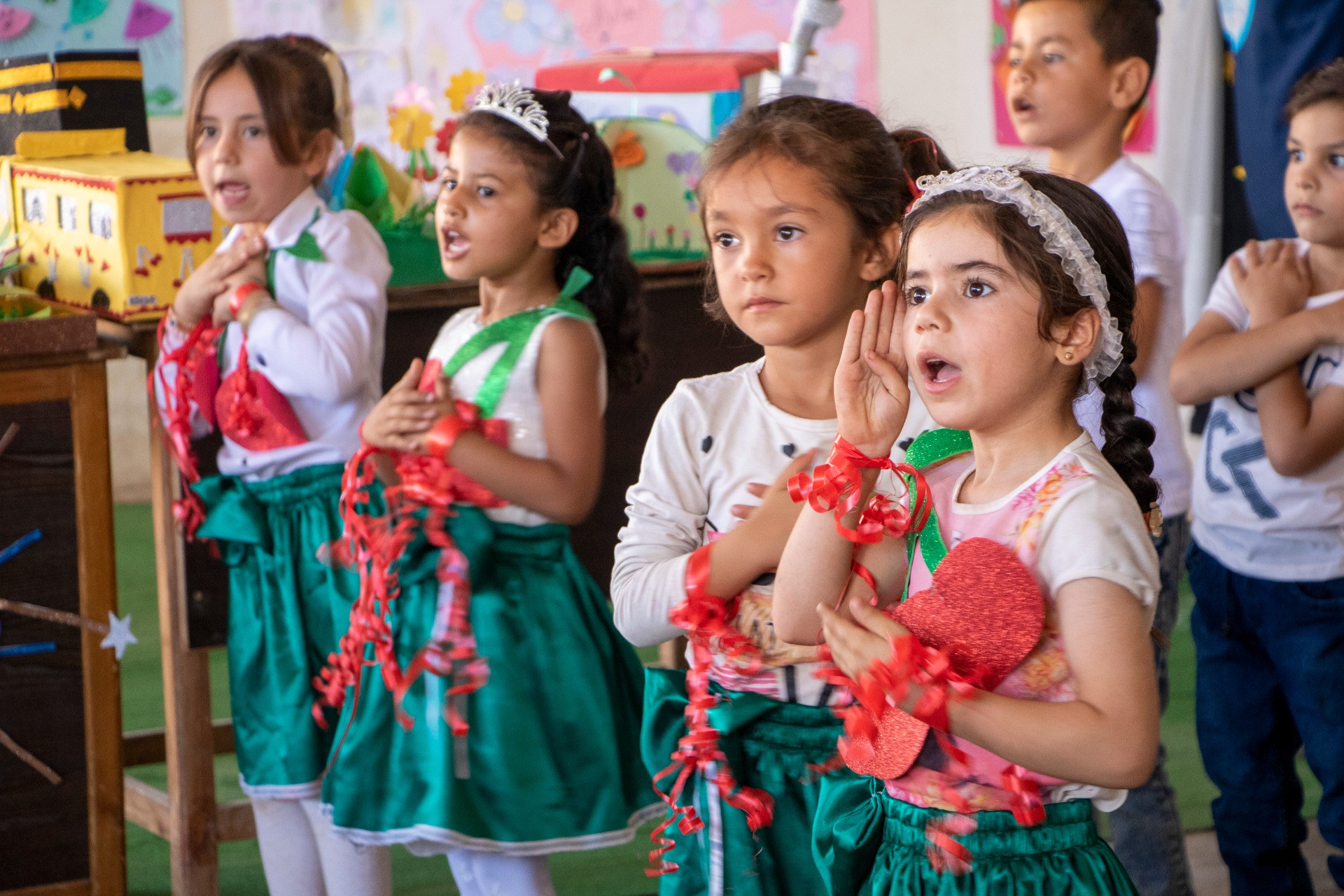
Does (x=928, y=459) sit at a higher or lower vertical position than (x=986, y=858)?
higher

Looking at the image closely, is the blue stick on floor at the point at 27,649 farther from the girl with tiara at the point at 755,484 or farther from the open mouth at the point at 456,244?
the girl with tiara at the point at 755,484

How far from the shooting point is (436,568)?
5.99ft

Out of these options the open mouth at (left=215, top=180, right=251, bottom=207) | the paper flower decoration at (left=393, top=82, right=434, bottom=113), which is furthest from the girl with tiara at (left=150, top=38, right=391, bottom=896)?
the paper flower decoration at (left=393, top=82, right=434, bottom=113)

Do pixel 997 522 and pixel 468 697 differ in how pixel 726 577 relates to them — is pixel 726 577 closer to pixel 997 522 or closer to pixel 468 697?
pixel 997 522

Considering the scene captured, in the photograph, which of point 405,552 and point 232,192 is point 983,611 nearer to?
point 405,552

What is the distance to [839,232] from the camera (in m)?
1.42

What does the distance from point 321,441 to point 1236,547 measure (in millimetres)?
1374

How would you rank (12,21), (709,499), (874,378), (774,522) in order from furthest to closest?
(12,21), (709,499), (774,522), (874,378)

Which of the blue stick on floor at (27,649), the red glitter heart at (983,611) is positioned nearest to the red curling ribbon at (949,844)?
the red glitter heart at (983,611)

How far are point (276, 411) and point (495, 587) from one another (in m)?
0.49

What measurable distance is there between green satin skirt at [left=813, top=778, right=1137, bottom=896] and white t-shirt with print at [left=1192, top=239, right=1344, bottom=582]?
99 cm

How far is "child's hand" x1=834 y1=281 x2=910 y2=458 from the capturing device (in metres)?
1.19

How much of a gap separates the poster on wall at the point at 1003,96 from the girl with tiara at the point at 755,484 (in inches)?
164

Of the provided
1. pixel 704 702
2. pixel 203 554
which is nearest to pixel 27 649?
pixel 203 554
